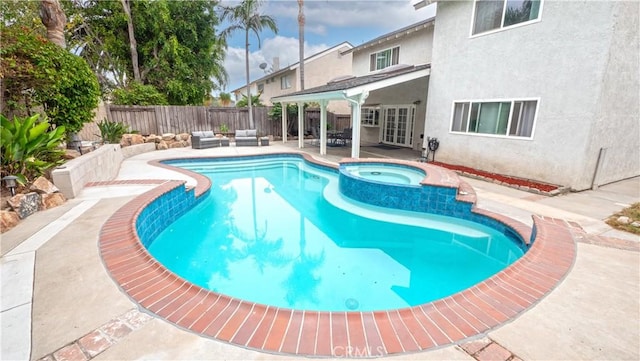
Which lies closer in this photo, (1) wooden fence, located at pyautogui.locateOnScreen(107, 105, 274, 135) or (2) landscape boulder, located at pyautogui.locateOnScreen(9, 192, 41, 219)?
(2) landscape boulder, located at pyautogui.locateOnScreen(9, 192, 41, 219)

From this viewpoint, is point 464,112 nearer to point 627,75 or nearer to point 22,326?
point 627,75

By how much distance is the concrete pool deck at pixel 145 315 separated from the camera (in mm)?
1988

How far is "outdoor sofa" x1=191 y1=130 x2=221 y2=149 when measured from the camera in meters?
13.9

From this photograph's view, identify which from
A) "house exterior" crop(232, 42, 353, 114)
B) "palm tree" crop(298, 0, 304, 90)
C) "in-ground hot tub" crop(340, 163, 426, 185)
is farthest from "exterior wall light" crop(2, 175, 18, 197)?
"house exterior" crop(232, 42, 353, 114)

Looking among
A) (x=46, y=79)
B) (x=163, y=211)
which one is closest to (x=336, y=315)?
(x=163, y=211)

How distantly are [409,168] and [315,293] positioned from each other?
558 cm

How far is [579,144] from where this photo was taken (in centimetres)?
687

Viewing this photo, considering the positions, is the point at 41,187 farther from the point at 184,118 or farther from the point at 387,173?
the point at 184,118

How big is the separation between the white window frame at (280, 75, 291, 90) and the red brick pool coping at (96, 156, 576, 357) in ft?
76.1

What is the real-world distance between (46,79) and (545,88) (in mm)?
12273

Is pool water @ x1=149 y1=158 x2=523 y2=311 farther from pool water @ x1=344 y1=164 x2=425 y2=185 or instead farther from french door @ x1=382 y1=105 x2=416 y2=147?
french door @ x1=382 y1=105 x2=416 y2=147

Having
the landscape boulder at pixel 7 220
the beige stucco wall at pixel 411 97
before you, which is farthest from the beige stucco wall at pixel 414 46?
the landscape boulder at pixel 7 220

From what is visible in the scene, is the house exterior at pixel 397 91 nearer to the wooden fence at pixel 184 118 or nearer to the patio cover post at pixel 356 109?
the patio cover post at pixel 356 109

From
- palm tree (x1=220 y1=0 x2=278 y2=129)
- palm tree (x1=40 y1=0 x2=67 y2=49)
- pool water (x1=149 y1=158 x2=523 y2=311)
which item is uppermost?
palm tree (x1=220 y1=0 x2=278 y2=129)
